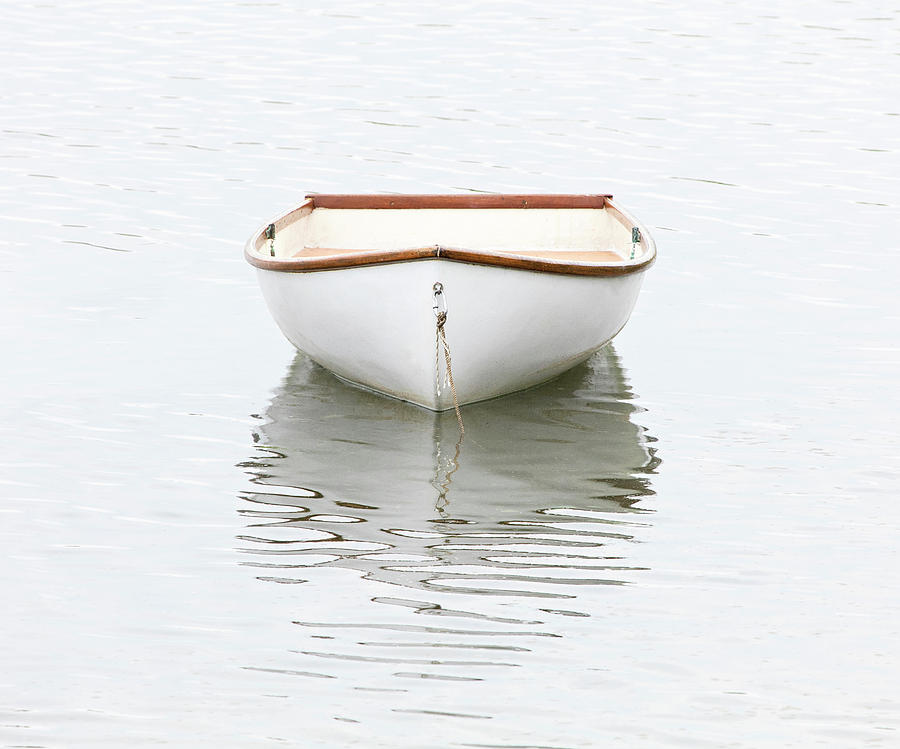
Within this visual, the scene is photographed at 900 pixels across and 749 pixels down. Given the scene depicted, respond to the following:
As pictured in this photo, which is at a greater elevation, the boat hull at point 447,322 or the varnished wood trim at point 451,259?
the varnished wood trim at point 451,259

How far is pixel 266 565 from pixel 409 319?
8.27 ft

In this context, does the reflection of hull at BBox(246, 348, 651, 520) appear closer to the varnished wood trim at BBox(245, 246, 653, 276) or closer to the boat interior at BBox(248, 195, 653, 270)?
the varnished wood trim at BBox(245, 246, 653, 276)

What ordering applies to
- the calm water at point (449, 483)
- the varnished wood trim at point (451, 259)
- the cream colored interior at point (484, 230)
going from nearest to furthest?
the calm water at point (449, 483) < the varnished wood trim at point (451, 259) < the cream colored interior at point (484, 230)

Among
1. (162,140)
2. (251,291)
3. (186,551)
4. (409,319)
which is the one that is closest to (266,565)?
(186,551)

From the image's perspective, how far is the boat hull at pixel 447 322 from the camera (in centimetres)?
951

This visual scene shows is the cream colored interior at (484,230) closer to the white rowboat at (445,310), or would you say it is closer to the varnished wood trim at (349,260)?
the white rowboat at (445,310)

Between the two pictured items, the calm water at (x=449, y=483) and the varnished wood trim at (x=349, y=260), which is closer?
the calm water at (x=449, y=483)

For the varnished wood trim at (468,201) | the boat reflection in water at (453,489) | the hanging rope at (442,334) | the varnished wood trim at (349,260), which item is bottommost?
the boat reflection in water at (453,489)

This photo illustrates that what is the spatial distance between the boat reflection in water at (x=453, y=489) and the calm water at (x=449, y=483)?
3 cm

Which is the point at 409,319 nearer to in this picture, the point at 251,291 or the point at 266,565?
the point at 266,565

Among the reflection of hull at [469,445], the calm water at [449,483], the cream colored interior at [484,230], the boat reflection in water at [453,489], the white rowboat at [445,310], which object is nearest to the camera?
the calm water at [449,483]

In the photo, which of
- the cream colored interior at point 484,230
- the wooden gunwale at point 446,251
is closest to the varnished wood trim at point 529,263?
the wooden gunwale at point 446,251

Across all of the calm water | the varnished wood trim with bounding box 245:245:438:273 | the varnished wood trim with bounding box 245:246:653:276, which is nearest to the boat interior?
the calm water

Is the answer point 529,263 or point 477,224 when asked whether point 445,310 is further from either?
point 477,224
